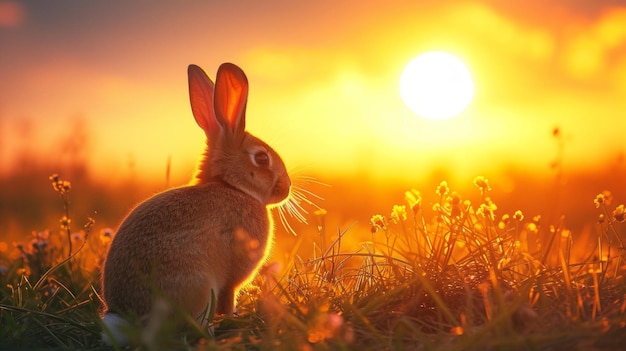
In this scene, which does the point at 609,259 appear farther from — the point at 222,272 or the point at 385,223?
the point at 222,272

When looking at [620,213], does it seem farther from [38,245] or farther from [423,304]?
[38,245]

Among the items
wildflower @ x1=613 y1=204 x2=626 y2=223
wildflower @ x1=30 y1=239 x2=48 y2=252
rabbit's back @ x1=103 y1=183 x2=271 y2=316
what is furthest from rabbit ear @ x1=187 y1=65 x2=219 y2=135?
wildflower @ x1=613 y1=204 x2=626 y2=223

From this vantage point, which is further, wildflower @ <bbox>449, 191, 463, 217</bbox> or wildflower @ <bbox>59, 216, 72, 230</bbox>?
wildflower @ <bbox>59, 216, 72, 230</bbox>

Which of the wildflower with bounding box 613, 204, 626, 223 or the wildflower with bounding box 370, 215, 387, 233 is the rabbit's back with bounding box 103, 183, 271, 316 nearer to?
the wildflower with bounding box 370, 215, 387, 233

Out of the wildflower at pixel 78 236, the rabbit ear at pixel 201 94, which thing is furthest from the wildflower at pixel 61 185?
the rabbit ear at pixel 201 94

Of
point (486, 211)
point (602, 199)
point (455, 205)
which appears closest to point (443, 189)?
point (455, 205)

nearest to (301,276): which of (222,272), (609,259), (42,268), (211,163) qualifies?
(222,272)
